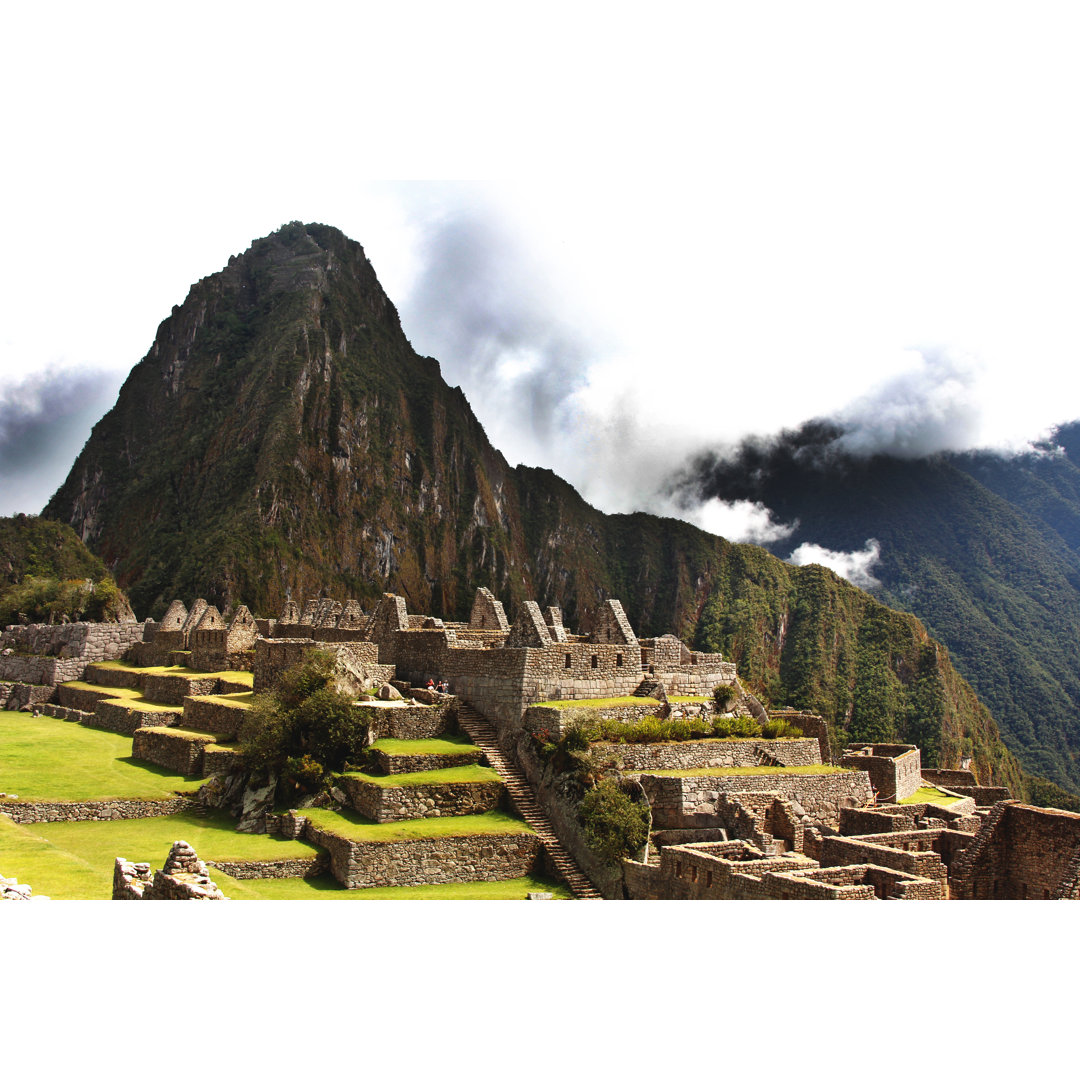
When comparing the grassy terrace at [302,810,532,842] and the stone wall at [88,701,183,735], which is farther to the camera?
the stone wall at [88,701,183,735]

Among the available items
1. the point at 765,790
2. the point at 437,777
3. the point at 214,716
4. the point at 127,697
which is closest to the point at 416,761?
the point at 437,777

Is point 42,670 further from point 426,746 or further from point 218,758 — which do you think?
point 426,746

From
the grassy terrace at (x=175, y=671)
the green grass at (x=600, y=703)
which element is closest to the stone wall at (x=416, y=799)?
the green grass at (x=600, y=703)

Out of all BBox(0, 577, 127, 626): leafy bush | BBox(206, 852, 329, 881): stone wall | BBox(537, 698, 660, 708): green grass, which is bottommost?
BBox(206, 852, 329, 881): stone wall

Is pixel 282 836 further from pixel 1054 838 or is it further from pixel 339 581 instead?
pixel 339 581

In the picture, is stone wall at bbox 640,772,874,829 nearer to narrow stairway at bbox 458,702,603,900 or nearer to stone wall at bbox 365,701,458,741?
narrow stairway at bbox 458,702,603,900

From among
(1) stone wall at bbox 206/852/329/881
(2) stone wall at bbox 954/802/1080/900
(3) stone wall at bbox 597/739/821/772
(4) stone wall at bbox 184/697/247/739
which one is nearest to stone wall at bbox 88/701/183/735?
(4) stone wall at bbox 184/697/247/739
